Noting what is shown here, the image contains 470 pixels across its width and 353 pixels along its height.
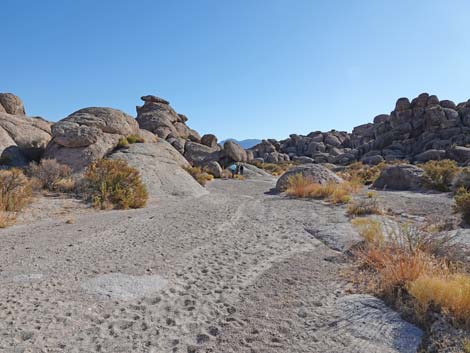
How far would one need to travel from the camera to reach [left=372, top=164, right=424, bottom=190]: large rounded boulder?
18.5 metres

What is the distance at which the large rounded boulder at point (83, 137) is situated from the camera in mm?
16297

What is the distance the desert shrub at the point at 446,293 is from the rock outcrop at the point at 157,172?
1205 cm

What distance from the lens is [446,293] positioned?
11.4ft

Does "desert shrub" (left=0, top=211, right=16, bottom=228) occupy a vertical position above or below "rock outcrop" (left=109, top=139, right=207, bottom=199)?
below

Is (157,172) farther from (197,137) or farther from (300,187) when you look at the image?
(197,137)

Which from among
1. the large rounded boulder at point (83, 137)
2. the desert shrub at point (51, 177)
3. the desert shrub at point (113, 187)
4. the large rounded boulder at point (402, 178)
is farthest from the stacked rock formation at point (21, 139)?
the large rounded boulder at point (402, 178)

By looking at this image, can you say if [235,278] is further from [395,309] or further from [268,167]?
[268,167]

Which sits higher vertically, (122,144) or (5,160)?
(122,144)

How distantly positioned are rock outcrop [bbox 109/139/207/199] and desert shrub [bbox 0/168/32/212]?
16.6ft

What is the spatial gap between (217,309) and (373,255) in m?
2.75

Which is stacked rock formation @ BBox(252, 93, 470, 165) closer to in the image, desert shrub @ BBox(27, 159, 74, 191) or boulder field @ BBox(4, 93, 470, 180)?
boulder field @ BBox(4, 93, 470, 180)

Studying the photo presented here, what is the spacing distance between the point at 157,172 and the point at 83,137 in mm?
4163

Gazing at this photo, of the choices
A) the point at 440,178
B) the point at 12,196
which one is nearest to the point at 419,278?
the point at 12,196

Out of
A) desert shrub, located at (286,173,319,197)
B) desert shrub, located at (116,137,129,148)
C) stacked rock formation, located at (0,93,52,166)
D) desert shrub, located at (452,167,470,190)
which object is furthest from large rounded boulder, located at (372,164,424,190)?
stacked rock formation, located at (0,93,52,166)
